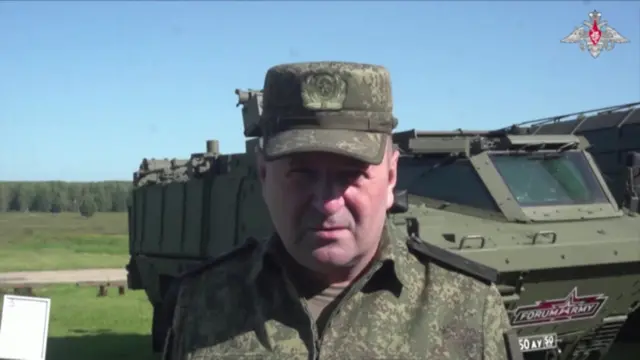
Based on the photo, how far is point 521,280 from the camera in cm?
660

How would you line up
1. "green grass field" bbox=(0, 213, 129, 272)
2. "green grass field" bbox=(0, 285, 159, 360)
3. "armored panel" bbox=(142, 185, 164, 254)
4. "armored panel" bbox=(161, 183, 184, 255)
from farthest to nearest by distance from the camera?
"green grass field" bbox=(0, 213, 129, 272)
"armored panel" bbox=(142, 185, 164, 254)
"green grass field" bbox=(0, 285, 159, 360)
"armored panel" bbox=(161, 183, 184, 255)

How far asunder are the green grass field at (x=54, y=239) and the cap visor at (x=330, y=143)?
9950 millimetres

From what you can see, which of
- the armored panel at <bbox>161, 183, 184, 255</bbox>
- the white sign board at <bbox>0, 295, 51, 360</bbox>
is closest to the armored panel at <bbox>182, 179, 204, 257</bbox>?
the armored panel at <bbox>161, 183, 184, 255</bbox>

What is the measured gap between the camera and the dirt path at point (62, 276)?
14641 millimetres

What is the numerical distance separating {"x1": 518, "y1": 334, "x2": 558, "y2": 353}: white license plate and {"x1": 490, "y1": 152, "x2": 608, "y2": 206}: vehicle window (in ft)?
3.70

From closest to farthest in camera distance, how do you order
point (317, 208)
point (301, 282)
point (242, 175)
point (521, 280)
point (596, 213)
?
1. point (317, 208)
2. point (301, 282)
3. point (521, 280)
4. point (596, 213)
5. point (242, 175)

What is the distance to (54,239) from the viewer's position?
14648mm

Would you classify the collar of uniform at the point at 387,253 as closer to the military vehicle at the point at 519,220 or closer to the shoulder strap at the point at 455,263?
the shoulder strap at the point at 455,263

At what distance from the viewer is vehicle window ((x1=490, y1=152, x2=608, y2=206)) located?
782 centimetres

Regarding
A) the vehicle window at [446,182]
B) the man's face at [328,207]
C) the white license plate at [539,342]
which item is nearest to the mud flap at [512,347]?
the man's face at [328,207]

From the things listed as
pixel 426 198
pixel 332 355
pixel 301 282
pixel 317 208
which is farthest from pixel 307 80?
pixel 426 198

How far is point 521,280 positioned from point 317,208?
15.5 feet

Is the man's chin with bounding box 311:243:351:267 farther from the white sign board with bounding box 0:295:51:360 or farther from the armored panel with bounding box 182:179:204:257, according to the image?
the armored panel with bounding box 182:179:204:257

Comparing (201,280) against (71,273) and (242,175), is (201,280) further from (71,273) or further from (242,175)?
(71,273)
